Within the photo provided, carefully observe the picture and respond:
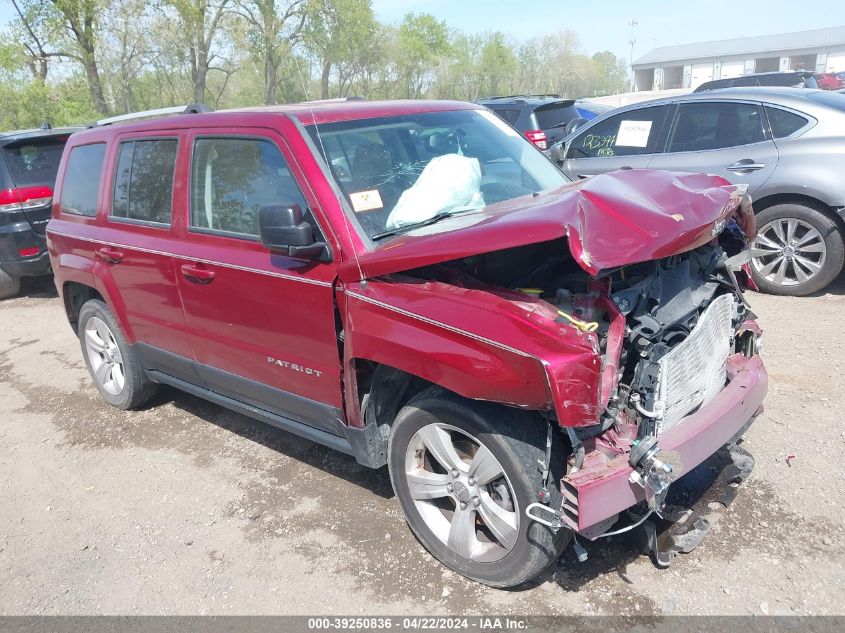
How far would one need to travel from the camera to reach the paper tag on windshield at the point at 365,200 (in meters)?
3.04

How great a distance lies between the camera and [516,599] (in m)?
2.76

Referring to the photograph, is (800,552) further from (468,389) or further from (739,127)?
(739,127)

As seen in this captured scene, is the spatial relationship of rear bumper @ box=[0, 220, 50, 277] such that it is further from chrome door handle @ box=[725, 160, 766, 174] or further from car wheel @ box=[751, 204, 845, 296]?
car wheel @ box=[751, 204, 845, 296]

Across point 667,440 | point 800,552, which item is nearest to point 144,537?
point 667,440

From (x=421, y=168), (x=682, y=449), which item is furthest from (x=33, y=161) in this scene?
(x=682, y=449)

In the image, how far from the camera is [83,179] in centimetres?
466

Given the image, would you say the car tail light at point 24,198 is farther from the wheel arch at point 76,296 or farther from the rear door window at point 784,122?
the rear door window at point 784,122

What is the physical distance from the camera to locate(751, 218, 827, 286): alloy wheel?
226 inches

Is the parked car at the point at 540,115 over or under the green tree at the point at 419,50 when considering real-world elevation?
A: under

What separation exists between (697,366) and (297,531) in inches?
81.2

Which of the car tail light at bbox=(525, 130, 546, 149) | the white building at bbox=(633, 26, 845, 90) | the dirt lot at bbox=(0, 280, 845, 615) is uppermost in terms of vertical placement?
the white building at bbox=(633, 26, 845, 90)

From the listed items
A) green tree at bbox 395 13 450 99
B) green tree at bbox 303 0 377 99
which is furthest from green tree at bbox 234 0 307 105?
green tree at bbox 395 13 450 99

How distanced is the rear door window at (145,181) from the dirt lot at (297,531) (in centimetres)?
153

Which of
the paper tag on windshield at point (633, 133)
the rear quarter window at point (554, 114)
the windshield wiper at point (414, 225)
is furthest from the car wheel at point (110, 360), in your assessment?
the rear quarter window at point (554, 114)
